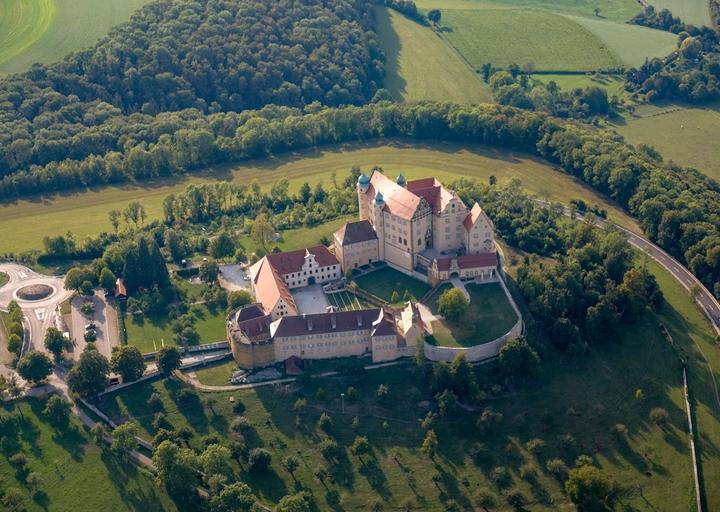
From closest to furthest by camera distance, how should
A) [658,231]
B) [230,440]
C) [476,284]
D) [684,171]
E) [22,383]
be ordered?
[230,440], [22,383], [476,284], [658,231], [684,171]

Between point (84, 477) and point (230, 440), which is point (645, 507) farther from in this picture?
point (84, 477)

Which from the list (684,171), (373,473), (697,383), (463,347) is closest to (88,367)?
(373,473)

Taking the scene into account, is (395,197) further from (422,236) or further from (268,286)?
(268,286)

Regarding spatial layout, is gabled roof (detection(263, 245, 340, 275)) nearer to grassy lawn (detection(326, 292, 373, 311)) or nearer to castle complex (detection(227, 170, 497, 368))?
castle complex (detection(227, 170, 497, 368))

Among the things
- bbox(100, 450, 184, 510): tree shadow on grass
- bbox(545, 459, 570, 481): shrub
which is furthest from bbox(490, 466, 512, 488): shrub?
bbox(100, 450, 184, 510): tree shadow on grass

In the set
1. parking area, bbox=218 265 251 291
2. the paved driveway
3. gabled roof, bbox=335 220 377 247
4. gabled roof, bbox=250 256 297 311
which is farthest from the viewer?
parking area, bbox=218 265 251 291

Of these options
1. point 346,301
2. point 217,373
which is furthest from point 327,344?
point 217,373

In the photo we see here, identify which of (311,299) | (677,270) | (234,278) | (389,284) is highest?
(389,284)
